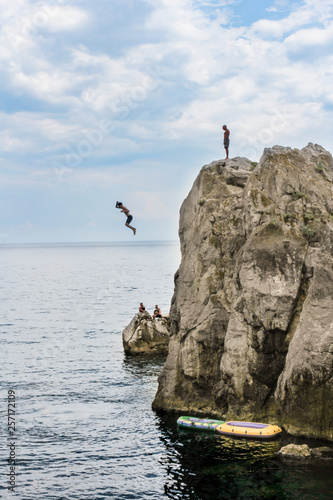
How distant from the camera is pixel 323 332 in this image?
1321 inches

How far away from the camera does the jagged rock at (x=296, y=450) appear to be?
102 ft

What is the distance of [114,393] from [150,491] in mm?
18300

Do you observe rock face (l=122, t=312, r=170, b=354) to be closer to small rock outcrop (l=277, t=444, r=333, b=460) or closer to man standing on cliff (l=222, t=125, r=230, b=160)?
man standing on cliff (l=222, t=125, r=230, b=160)

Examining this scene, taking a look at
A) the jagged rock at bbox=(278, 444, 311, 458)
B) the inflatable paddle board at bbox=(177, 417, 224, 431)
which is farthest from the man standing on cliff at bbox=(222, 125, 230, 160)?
the jagged rock at bbox=(278, 444, 311, 458)

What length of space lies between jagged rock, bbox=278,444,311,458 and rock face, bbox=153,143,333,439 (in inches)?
79.2

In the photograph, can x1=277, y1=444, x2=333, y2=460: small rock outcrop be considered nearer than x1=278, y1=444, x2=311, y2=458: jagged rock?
Yes

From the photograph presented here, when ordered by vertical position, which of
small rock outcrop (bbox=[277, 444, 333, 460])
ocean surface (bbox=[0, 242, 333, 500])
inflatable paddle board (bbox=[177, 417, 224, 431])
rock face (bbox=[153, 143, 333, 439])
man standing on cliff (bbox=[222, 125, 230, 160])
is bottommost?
ocean surface (bbox=[0, 242, 333, 500])

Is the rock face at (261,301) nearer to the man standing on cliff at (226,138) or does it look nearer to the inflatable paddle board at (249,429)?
the inflatable paddle board at (249,429)

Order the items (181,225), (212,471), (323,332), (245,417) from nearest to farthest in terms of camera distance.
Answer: (212,471)
(323,332)
(245,417)
(181,225)

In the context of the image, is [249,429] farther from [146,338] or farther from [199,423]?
[146,338]

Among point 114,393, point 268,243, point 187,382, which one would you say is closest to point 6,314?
point 114,393

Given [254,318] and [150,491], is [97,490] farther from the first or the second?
[254,318]

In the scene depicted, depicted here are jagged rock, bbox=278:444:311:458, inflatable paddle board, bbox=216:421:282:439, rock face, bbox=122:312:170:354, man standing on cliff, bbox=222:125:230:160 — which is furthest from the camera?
rock face, bbox=122:312:170:354

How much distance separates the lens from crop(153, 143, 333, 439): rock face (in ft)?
111
